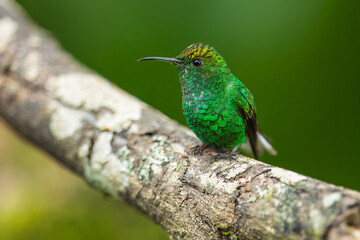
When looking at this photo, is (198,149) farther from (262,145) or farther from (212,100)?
(262,145)

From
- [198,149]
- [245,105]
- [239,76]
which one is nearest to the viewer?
[198,149]

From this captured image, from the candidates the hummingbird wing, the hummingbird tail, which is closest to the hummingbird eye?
the hummingbird wing

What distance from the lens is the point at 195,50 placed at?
8.81ft

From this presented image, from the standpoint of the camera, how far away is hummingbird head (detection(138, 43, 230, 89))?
2.66 meters

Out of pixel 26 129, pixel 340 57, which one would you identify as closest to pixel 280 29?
pixel 340 57

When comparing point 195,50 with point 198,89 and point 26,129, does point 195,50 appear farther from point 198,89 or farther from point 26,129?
point 26,129

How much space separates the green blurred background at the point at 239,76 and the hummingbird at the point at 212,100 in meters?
1.55

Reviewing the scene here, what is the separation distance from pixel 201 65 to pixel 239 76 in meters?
1.77

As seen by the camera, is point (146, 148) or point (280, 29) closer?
point (146, 148)

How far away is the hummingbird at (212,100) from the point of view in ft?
8.44

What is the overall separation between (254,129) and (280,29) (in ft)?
6.31

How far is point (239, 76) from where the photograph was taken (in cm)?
434

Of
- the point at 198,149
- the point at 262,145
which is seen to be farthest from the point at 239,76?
the point at 198,149

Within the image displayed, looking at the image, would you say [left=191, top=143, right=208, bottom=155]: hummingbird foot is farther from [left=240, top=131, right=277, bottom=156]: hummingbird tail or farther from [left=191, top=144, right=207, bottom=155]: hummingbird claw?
[left=240, top=131, right=277, bottom=156]: hummingbird tail
